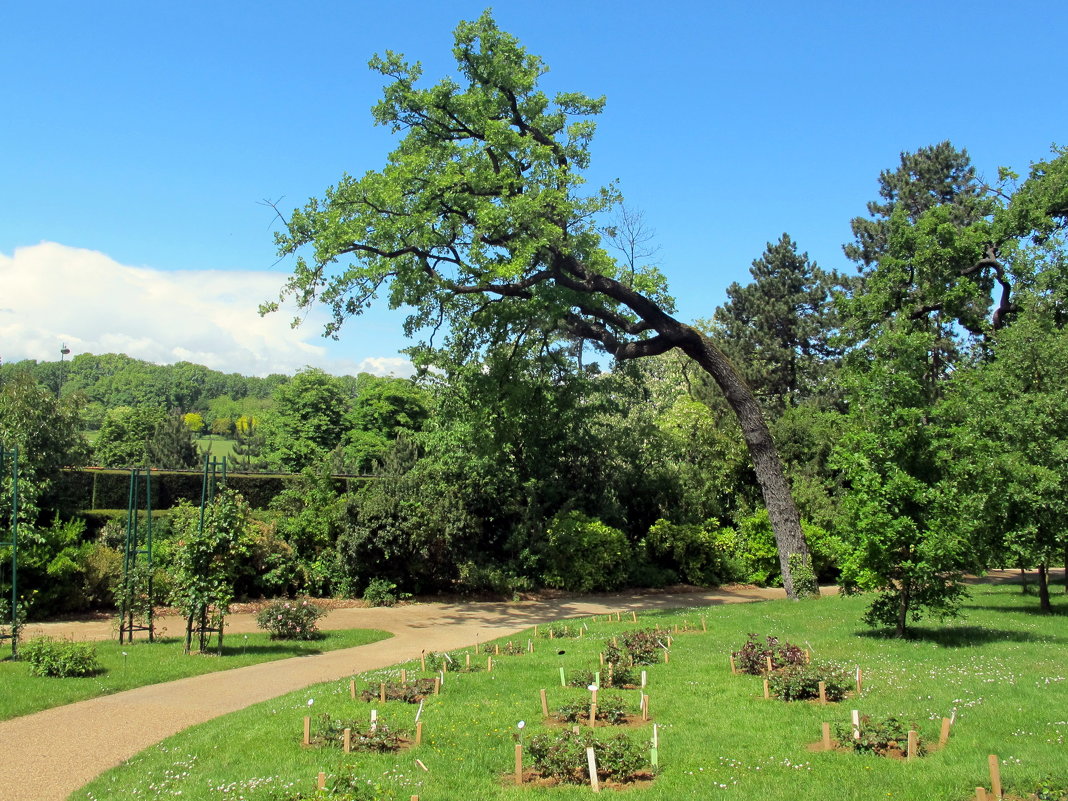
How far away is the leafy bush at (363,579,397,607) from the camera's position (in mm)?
19297

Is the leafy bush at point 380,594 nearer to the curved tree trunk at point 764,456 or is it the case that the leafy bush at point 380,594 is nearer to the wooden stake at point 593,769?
the curved tree trunk at point 764,456

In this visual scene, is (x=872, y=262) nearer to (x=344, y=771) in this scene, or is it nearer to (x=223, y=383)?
(x=344, y=771)

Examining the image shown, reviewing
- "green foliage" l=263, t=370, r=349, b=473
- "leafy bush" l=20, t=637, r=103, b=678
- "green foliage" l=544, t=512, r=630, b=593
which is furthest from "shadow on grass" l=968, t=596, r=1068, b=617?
"green foliage" l=263, t=370, r=349, b=473

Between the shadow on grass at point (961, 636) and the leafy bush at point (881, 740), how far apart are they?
5.40m

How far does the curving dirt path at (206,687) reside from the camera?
7.41 m

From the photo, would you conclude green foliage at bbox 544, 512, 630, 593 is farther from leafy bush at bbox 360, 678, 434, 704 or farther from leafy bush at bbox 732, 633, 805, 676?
leafy bush at bbox 360, 678, 434, 704

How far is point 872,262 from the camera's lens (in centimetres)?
3859

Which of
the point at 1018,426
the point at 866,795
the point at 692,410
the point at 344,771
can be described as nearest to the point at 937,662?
the point at 866,795

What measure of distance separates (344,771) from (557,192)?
43.3 feet

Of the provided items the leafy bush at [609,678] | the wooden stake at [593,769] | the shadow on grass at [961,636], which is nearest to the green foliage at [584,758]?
the wooden stake at [593,769]

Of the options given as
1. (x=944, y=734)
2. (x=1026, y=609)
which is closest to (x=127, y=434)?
(x=1026, y=609)

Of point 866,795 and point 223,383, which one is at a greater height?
point 223,383

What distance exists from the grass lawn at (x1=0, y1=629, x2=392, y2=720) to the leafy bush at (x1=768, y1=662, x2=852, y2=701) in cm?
793

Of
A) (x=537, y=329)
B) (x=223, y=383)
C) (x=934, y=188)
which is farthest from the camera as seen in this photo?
(x=223, y=383)
